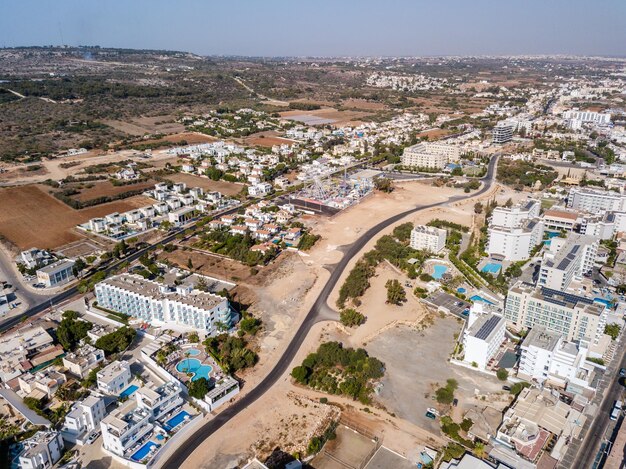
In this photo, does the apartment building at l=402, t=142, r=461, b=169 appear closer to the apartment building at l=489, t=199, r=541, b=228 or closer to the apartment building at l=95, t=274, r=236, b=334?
the apartment building at l=489, t=199, r=541, b=228

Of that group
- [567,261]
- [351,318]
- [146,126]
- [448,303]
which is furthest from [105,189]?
[567,261]

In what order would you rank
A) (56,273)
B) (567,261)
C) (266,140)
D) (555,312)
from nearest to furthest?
1. (555,312)
2. (567,261)
3. (56,273)
4. (266,140)

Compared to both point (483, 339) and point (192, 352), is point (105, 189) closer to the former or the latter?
point (192, 352)

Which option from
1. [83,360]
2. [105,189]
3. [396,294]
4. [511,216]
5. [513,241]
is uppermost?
[511,216]

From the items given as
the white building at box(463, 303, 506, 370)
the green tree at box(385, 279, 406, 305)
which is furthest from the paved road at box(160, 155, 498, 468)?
the white building at box(463, 303, 506, 370)

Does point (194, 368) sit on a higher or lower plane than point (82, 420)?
lower

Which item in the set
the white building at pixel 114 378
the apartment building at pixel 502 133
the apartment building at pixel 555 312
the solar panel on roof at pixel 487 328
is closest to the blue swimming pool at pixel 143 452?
the white building at pixel 114 378

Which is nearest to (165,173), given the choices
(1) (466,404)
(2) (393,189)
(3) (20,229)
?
(3) (20,229)

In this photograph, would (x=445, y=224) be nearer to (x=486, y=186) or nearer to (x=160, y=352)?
(x=486, y=186)
